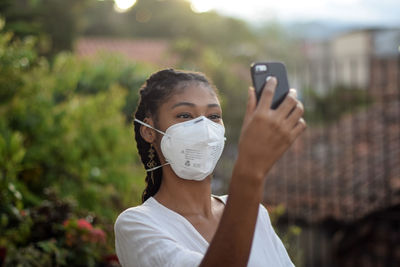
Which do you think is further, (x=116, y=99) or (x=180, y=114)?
(x=116, y=99)

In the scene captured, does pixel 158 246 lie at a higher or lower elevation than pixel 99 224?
higher

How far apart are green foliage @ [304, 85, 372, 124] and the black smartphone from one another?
6.18 m

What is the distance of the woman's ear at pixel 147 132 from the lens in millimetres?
1913

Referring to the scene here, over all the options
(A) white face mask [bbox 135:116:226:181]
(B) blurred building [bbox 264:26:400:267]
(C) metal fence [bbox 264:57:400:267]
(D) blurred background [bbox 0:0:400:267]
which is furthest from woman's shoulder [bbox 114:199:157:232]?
(B) blurred building [bbox 264:26:400:267]

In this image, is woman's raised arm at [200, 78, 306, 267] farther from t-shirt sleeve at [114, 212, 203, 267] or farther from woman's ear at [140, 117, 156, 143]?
woman's ear at [140, 117, 156, 143]

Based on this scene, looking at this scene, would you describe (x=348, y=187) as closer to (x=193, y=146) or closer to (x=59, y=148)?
(x=59, y=148)

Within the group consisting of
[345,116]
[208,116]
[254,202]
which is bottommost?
[345,116]

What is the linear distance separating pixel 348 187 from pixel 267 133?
215 inches

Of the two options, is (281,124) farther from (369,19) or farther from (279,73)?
(369,19)

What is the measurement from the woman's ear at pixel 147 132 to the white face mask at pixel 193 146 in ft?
0.28

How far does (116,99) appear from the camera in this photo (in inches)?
198

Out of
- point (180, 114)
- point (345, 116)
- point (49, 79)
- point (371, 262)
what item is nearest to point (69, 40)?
point (345, 116)

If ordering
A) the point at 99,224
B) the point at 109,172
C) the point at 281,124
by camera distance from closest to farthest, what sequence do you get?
the point at 281,124 → the point at 99,224 → the point at 109,172

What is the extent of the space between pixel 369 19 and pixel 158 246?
1365cm
